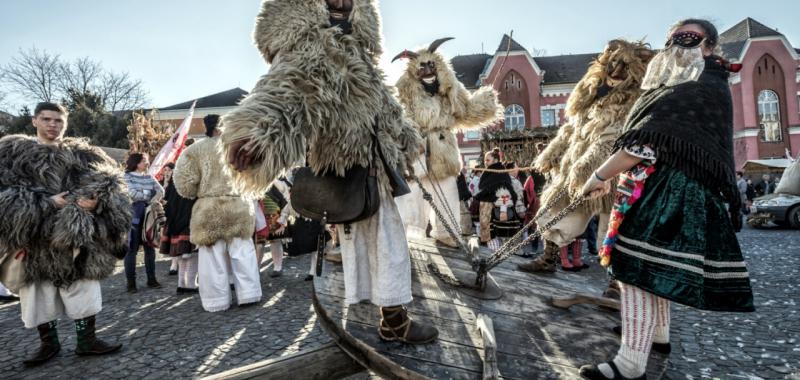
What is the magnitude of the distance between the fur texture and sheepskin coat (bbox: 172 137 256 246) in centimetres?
320

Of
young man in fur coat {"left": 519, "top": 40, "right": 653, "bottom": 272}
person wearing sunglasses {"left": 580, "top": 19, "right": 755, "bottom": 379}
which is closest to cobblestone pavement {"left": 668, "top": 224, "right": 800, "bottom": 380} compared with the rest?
person wearing sunglasses {"left": 580, "top": 19, "right": 755, "bottom": 379}

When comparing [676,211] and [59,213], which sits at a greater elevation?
[59,213]

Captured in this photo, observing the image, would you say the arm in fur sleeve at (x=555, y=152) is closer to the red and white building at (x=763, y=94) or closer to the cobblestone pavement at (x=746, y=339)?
the cobblestone pavement at (x=746, y=339)

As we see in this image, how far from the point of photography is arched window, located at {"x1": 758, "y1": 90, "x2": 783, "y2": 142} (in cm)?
2719

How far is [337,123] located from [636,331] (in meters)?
1.72

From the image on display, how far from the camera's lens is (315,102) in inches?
79.7

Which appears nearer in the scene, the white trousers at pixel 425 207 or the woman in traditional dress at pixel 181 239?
the white trousers at pixel 425 207

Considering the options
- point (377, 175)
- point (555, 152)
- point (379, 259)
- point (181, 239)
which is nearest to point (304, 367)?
point (379, 259)

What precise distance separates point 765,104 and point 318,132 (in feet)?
114

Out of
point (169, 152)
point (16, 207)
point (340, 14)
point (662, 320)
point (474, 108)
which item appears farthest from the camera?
point (169, 152)

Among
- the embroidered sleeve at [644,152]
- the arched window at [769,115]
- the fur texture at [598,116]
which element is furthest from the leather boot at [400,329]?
the arched window at [769,115]

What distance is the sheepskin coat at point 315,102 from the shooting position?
187 centimetres

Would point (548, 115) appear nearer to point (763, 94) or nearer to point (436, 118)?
point (763, 94)

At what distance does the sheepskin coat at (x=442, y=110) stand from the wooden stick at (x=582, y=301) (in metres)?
2.38
